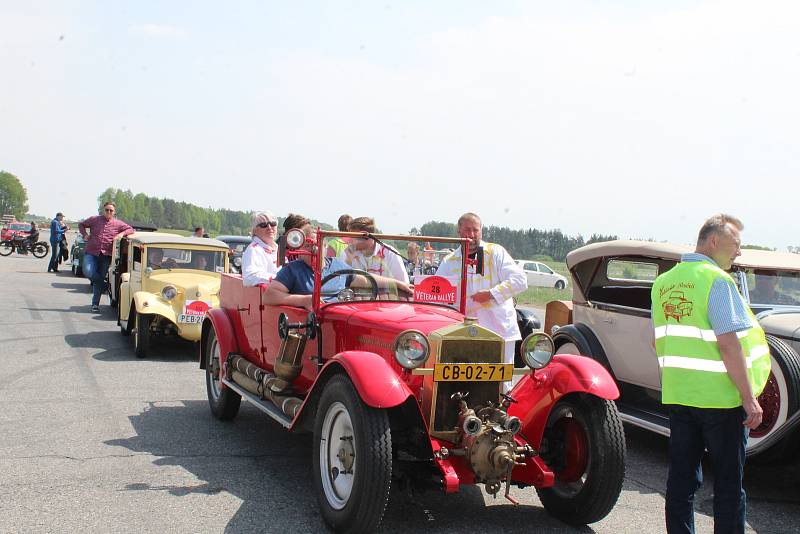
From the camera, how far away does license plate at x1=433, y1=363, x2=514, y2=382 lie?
13.6ft

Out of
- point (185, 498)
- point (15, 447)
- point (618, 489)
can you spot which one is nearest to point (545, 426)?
point (618, 489)

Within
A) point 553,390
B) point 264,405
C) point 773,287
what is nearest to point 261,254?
point 264,405

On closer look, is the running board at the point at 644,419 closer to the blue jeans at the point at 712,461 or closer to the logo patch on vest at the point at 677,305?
the blue jeans at the point at 712,461

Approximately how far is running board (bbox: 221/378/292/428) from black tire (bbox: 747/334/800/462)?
3.05 meters

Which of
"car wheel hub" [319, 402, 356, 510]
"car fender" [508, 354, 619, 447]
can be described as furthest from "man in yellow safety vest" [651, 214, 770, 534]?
"car wheel hub" [319, 402, 356, 510]

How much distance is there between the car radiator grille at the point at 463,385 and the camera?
13.8ft

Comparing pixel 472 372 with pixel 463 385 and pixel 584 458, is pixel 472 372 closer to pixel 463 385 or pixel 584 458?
pixel 463 385

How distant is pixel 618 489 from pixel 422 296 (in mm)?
1856

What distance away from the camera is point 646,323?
6246mm

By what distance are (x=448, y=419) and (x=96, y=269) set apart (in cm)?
1072

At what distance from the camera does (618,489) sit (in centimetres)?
418

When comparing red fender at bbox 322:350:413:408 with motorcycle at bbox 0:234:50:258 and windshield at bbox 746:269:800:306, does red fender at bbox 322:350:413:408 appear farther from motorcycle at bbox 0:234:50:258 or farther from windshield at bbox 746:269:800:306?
motorcycle at bbox 0:234:50:258

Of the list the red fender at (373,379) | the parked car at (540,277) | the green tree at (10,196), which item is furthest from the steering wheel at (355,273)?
the green tree at (10,196)

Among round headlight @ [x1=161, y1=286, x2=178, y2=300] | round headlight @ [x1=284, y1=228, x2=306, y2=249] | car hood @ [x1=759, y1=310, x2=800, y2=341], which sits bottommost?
round headlight @ [x1=161, y1=286, x2=178, y2=300]
